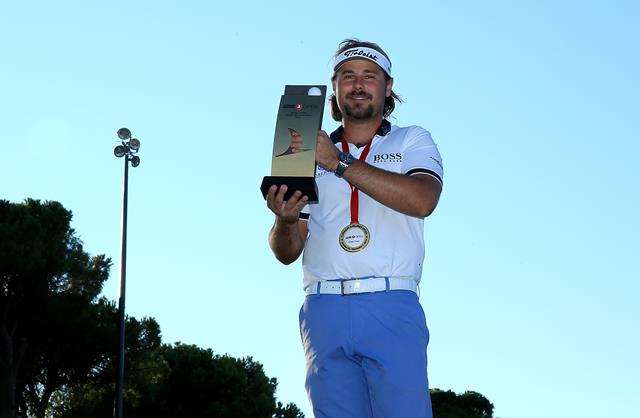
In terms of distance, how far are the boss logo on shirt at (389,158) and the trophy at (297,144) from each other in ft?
1.61

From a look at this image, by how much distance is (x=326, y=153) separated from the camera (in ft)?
16.3

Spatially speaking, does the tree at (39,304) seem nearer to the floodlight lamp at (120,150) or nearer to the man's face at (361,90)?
the floodlight lamp at (120,150)

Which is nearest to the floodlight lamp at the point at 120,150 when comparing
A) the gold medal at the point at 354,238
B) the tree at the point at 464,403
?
the gold medal at the point at 354,238

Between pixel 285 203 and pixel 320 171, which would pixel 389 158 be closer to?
pixel 320 171

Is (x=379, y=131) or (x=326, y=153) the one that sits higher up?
(x=379, y=131)

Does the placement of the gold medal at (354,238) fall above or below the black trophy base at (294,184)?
below

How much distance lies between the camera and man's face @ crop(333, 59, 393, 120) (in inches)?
216

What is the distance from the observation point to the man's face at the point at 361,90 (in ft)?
18.0

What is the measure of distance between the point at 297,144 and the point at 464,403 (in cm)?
7751

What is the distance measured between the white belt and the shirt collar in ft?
2.60

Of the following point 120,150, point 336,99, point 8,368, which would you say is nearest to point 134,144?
point 120,150

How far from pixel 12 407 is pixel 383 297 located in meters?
31.3

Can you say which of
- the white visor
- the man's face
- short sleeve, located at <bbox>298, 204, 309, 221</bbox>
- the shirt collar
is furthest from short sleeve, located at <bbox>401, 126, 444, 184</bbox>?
short sleeve, located at <bbox>298, 204, 309, 221</bbox>

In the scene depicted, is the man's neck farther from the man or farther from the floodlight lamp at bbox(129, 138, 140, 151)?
the floodlight lamp at bbox(129, 138, 140, 151)
